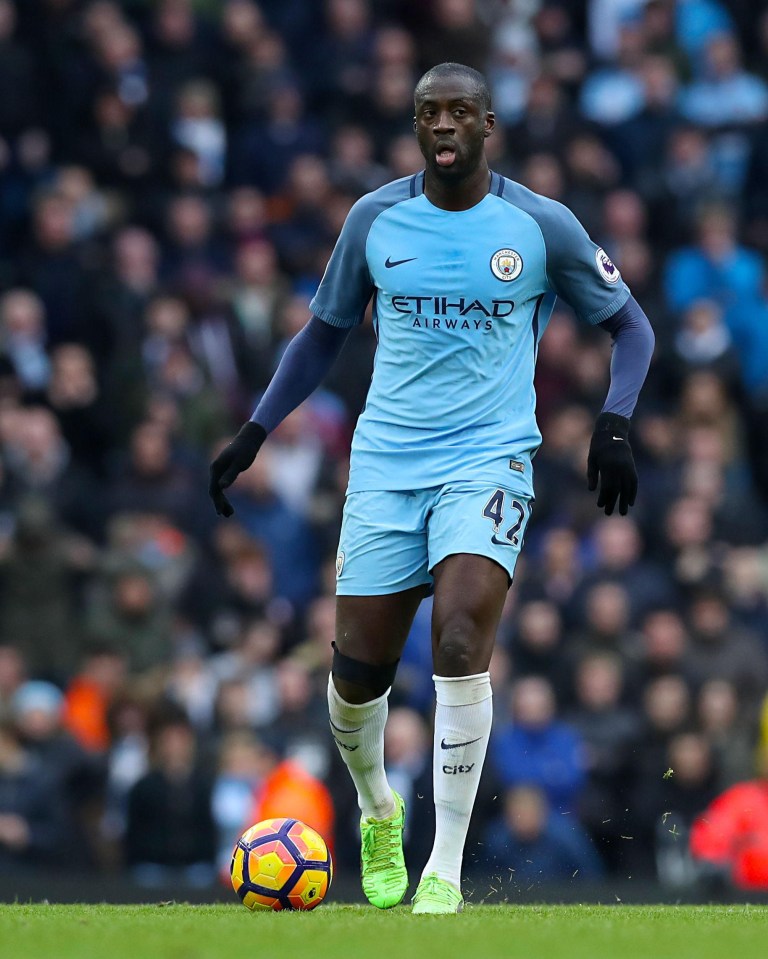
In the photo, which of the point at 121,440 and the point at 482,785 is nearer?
the point at 482,785

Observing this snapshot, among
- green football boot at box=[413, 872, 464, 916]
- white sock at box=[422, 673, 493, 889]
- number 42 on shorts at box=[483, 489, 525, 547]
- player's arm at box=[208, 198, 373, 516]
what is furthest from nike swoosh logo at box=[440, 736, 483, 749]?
player's arm at box=[208, 198, 373, 516]

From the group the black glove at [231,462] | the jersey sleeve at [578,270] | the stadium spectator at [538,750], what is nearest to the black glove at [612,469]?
the jersey sleeve at [578,270]

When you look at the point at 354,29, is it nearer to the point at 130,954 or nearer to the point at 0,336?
the point at 0,336

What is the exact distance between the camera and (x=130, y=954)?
16.7ft

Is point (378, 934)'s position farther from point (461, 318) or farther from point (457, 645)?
point (461, 318)

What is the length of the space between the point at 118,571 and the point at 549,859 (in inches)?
133

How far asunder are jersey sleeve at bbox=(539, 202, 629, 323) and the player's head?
36 cm

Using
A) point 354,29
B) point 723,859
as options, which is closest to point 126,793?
point 723,859

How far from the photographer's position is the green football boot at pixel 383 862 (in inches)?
278

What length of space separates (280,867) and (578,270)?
224cm

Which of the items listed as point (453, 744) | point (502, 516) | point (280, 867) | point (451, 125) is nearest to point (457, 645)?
point (453, 744)

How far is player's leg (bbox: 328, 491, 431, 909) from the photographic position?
6.80 meters

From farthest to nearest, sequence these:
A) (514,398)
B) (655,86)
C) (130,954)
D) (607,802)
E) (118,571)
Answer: (655,86)
(118,571)
(607,802)
(514,398)
(130,954)

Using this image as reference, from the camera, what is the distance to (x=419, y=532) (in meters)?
6.79
